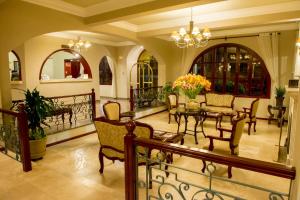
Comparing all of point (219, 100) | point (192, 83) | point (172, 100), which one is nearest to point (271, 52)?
point (219, 100)

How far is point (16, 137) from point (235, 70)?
6.95 meters

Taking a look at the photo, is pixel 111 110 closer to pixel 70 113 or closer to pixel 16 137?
pixel 70 113

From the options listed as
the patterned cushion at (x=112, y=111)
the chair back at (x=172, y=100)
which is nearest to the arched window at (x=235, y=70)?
the chair back at (x=172, y=100)

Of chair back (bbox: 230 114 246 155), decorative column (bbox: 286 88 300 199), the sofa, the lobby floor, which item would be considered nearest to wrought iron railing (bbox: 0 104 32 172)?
the lobby floor

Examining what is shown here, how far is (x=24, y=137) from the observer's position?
10.5 feet

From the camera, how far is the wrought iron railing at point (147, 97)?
7656 millimetres

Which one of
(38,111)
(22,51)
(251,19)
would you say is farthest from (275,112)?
(22,51)

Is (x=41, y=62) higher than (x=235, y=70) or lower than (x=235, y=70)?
higher

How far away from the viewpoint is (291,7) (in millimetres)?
4230

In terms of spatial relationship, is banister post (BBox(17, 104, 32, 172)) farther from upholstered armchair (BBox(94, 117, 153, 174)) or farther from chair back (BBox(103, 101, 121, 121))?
chair back (BBox(103, 101, 121, 121))

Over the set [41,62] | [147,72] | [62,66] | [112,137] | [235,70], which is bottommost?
[112,137]

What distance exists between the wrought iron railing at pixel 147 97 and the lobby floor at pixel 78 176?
3.18m

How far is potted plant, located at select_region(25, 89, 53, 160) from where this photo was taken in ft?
12.5

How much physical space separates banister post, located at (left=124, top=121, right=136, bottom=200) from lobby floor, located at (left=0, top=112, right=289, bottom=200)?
828mm
